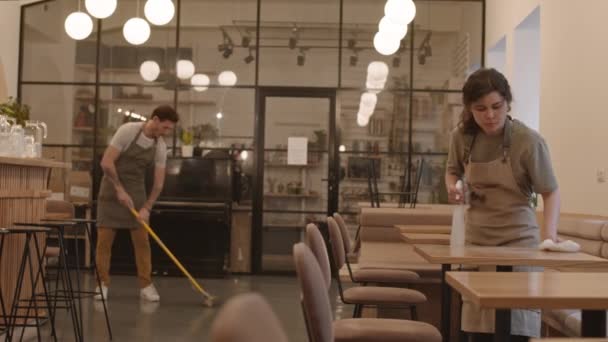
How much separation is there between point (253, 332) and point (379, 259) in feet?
14.3

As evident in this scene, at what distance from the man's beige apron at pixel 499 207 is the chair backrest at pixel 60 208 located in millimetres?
4943

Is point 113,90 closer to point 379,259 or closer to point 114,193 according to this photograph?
point 114,193

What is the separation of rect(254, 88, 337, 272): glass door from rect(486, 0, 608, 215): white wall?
3094mm

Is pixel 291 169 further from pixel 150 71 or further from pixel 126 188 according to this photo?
pixel 126 188

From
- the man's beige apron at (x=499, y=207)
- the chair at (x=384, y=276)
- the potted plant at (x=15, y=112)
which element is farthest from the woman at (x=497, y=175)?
the potted plant at (x=15, y=112)

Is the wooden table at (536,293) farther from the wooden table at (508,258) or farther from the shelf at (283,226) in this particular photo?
the shelf at (283,226)

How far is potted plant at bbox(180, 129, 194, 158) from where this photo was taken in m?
9.40

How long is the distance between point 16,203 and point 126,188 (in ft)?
5.54

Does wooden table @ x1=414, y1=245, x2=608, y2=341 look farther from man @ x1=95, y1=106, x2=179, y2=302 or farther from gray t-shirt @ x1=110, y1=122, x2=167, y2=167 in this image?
gray t-shirt @ x1=110, y1=122, x2=167, y2=167

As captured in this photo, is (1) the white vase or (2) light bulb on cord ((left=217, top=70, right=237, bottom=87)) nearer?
(1) the white vase

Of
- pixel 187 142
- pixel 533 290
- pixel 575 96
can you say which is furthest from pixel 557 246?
pixel 187 142

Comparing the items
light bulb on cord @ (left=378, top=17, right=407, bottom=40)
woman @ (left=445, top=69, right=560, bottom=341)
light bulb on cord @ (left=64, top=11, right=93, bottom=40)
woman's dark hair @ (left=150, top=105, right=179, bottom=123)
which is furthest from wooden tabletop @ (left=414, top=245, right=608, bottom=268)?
light bulb on cord @ (left=64, top=11, right=93, bottom=40)

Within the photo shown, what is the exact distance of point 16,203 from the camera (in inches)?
194

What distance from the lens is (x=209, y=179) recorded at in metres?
9.24
